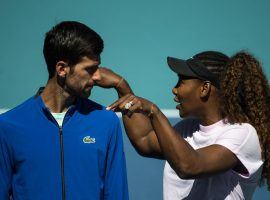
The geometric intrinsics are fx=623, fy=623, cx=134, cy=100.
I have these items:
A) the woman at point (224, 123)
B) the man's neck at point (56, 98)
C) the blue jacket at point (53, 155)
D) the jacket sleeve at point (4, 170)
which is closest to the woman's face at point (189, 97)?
the woman at point (224, 123)

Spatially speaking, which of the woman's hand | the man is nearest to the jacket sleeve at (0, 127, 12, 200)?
the man

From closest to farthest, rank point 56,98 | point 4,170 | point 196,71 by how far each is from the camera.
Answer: point 4,170
point 56,98
point 196,71

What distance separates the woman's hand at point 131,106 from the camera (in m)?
2.57

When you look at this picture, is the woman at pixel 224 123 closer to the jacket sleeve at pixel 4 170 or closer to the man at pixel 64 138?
the man at pixel 64 138

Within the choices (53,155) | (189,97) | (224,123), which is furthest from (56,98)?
(224,123)

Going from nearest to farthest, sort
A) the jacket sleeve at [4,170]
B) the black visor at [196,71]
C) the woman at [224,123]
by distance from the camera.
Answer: the jacket sleeve at [4,170]
the woman at [224,123]
the black visor at [196,71]

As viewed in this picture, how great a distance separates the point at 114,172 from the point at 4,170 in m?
0.46

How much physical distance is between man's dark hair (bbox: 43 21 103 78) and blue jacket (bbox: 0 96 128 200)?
0.21 metres

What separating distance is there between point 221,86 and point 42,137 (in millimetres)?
884

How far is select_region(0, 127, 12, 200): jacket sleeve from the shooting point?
2508 millimetres

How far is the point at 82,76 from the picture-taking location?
8.48 feet

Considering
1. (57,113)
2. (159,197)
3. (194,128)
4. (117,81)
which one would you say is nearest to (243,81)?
(194,128)

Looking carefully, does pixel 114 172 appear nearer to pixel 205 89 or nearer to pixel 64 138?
pixel 64 138

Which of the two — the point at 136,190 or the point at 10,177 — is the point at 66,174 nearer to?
the point at 10,177
